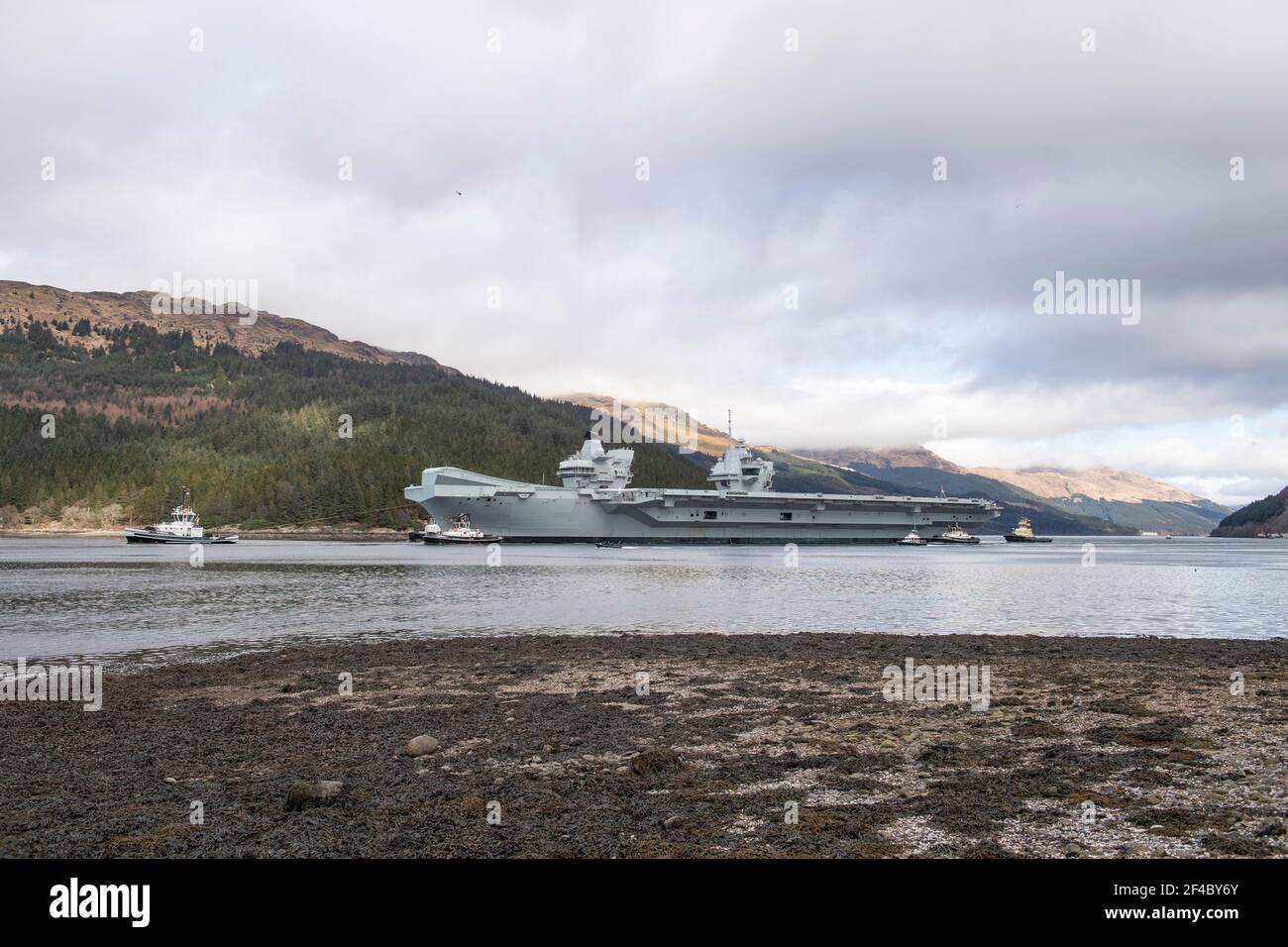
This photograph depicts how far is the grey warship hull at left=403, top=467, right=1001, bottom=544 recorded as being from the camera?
4515 inches

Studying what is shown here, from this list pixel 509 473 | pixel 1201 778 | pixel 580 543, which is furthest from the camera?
pixel 509 473

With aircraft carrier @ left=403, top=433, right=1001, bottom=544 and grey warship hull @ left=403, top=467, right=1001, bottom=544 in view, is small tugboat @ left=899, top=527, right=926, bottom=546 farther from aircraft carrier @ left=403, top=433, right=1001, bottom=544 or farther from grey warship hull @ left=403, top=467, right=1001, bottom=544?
grey warship hull @ left=403, top=467, right=1001, bottom=544

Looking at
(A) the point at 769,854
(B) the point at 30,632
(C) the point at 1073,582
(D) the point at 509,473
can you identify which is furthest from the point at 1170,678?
(D) the point at 509,473

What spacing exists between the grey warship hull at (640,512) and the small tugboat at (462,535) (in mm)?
1018

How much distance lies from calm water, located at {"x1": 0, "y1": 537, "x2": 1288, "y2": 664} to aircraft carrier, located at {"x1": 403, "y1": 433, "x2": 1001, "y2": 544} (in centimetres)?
3871

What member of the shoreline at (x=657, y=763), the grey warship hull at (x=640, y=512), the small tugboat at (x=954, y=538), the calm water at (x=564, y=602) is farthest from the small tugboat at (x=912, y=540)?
the shoreline at (x=657, y=763)

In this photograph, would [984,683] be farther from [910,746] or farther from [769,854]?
[769,854]

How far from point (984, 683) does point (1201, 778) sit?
8.14 m

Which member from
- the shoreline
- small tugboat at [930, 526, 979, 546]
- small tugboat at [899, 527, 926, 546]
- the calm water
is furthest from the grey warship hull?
the shoreline

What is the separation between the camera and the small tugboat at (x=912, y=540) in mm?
134750

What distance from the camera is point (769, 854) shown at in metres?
8.33

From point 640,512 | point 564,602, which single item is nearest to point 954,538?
point 640,512
